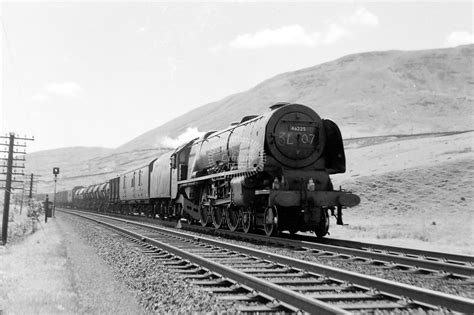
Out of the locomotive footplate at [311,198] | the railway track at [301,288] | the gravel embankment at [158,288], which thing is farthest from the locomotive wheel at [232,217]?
Answer: the railway track at [301,288]

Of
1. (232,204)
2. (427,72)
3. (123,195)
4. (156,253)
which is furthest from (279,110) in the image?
(427,72)

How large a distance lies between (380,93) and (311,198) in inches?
4376

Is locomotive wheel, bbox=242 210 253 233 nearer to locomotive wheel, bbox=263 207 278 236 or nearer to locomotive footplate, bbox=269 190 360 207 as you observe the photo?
locomotive wheel, bbox=263 207 278 236

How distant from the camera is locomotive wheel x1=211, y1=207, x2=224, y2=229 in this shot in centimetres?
1717

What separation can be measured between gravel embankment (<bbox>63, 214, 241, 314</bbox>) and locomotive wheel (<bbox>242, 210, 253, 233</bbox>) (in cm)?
458

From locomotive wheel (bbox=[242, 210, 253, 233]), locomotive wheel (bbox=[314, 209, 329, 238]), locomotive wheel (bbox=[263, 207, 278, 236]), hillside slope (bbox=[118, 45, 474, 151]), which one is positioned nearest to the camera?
locomotive wheel (bbox=[263, 207, 278, 236])

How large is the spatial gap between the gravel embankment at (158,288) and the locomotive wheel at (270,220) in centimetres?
400

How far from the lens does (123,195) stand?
36031mm

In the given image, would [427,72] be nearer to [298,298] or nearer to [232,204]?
[232,204]

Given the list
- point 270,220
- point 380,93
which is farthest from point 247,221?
point 380,93

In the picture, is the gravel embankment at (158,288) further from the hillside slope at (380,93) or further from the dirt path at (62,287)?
the hillside slope at (380,93)

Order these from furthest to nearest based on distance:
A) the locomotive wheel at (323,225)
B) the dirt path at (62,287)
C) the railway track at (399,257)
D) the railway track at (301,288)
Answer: the locomotive wheel at (323,225), the railway track at (399,257), the dirt path at (62,287), the railway track at (301,288)

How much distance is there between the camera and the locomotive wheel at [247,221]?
14.7 m

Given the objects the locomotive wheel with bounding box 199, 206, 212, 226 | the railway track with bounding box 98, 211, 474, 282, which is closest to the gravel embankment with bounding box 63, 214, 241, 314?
the railway track with bounding box 98, 211, 474, 282
